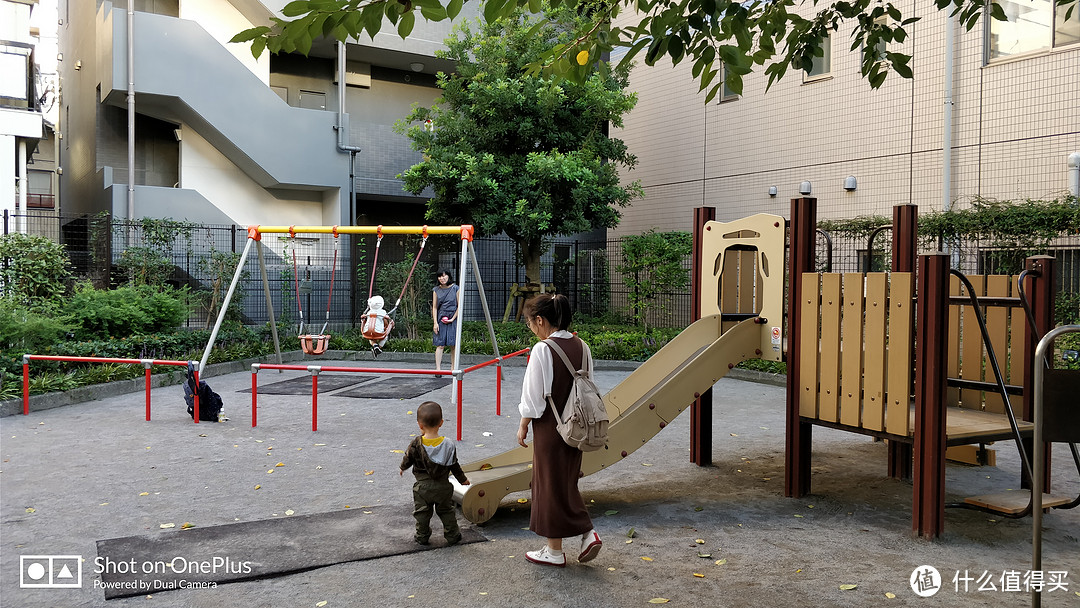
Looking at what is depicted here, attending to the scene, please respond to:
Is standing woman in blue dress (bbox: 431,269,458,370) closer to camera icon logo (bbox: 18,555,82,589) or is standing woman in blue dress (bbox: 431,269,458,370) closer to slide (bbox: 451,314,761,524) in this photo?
slide (bbox: 451,314,761,524)

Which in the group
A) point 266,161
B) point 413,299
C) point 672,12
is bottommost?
point 413,299

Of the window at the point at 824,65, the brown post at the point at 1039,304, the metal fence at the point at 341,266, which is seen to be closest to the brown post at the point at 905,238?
the brown post at the point at 1039,304

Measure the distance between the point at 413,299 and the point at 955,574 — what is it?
1401 centimetres

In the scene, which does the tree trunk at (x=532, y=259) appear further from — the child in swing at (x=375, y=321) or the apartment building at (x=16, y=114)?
the apartment building at (x=16, y=114)

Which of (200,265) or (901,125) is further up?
(901,125)

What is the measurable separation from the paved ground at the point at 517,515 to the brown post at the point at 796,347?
0.20 m

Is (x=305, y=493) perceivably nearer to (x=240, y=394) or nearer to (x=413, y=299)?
(x=240, y=394)

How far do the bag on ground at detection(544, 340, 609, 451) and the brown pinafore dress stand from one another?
0.04m

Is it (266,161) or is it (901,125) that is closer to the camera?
(901,125)

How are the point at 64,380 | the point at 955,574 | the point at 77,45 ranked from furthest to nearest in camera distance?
the point at 77,45
the point at 64,380
the point at 955,574

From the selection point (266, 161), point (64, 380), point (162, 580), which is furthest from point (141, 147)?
point (162, 580)

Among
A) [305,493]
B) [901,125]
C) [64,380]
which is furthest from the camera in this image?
[901,125]

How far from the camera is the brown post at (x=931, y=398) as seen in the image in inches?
199

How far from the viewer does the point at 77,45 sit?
21.3 meters
